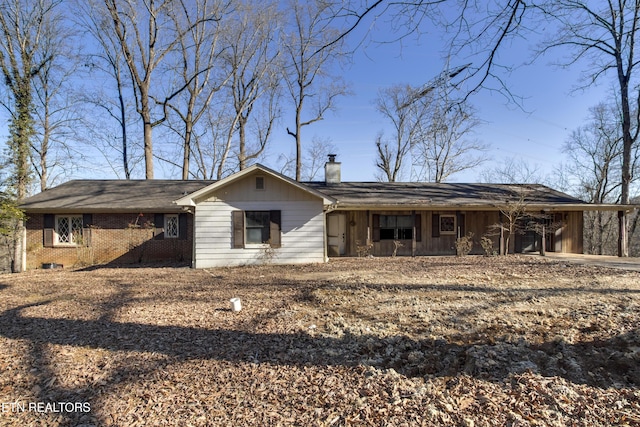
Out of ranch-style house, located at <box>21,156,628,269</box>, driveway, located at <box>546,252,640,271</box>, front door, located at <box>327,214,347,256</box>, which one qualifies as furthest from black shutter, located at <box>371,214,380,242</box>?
driveway, located at <box>546,252,640,271</box>

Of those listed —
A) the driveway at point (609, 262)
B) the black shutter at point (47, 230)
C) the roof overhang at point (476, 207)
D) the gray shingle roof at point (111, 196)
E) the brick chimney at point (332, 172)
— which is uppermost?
the brick chimney at point (332, 172)

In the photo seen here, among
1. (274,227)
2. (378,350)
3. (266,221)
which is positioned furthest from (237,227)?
(378,350)

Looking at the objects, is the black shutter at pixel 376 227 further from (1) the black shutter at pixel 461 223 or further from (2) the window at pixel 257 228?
(2) the window at pixel 257 228

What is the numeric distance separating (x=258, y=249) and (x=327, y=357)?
8203 millimetres

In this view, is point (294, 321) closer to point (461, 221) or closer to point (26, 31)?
point (461, 221)

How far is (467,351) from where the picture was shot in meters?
3.76

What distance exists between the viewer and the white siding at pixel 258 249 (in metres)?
11.5

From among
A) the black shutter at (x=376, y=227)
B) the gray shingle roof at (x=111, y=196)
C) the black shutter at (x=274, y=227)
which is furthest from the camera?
the black shutter at (x=376, y=227)

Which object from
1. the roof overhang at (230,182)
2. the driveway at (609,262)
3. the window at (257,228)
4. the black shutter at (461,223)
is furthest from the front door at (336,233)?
the driveway at (609,262)

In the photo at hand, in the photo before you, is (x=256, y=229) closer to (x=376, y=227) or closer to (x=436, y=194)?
(x=376, y=227)

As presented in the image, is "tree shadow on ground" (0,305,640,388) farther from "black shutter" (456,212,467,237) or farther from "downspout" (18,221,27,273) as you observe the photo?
"black shutter" (456,212,467,237)

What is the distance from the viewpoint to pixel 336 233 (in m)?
14.5

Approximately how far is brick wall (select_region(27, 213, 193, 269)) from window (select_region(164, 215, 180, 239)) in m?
0.19

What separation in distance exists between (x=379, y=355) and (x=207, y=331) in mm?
2459
